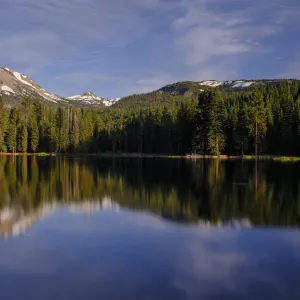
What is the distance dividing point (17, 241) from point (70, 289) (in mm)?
5515

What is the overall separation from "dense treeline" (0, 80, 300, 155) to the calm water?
6527cm

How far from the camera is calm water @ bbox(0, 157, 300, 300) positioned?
997 centimetres

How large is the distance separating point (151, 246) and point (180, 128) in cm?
8989

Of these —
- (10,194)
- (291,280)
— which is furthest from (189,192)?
(291,280)

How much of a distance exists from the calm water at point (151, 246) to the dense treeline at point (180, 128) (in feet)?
214

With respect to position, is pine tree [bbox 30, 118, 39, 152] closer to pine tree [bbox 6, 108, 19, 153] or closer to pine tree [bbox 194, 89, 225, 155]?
pine tree [bbox 6, 108, 19, 153]

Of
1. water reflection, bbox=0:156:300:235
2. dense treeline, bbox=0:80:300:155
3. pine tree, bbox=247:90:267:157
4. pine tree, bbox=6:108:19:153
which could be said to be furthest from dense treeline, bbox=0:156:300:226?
pine tree, bbox=6:108:19:153

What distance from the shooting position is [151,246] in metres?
13.8

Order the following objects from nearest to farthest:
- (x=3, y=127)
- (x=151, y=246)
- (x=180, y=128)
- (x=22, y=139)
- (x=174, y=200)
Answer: (x=151, y=246)
(x=174, y=200)
(x=180, y=128)
(x=3, y=127)
(x=22, y=139)

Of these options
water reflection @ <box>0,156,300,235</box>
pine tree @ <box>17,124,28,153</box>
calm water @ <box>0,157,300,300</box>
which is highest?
pine tree @ <box>17,124,28,153</box>

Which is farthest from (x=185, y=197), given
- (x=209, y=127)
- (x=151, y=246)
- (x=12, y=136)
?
(x=12, y=136)

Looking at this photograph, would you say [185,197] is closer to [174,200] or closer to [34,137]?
[174,200]

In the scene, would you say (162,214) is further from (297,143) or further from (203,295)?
(297,143)

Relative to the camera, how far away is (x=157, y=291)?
31.8 ft
